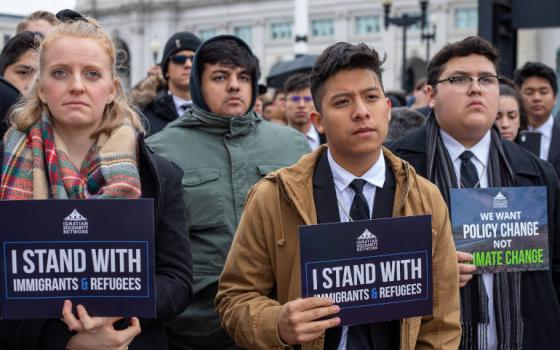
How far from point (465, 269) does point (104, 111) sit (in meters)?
1.63

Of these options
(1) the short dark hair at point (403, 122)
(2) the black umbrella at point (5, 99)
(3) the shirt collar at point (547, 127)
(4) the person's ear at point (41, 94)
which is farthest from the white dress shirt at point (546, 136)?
(4) the person's ear at point (41, 94)

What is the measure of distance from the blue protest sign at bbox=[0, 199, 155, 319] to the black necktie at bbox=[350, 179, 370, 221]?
793 mm

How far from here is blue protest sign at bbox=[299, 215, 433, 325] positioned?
8.93 feet

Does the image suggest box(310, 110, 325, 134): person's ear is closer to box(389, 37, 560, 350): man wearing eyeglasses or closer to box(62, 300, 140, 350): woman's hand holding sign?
box(389, 37, 560, 350): man wearing eyeglasses

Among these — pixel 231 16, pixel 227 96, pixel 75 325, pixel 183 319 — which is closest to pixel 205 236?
pixel 183 319

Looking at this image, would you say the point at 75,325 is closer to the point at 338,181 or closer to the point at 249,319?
the point at 249,319

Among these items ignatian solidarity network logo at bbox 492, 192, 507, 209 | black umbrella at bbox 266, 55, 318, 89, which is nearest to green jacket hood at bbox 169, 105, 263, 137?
ignatian solidarity network logo at bbox 492, 192, 507, 209

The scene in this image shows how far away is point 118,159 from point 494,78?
1.91 metres

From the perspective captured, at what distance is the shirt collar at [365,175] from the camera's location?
10.2 feet

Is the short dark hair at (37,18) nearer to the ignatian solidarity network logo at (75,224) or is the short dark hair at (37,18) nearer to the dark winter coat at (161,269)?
the dark winter coat at (161,269)

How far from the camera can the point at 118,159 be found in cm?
295

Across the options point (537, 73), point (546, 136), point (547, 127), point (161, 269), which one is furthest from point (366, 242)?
point (537, 73)

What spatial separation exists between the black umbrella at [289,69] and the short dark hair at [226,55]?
14.8 feet

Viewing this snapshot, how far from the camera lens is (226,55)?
14.7ft
